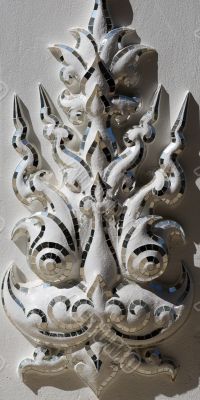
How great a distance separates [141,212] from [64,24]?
0.46m

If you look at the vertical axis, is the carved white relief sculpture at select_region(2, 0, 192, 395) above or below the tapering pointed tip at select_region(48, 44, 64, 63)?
below

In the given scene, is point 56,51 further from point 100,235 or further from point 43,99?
point 100,235

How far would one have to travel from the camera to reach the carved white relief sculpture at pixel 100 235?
1.75m

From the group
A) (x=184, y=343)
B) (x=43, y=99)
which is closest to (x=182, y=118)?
(x=43, y=99)

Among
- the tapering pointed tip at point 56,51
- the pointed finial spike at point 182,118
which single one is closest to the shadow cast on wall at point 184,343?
the pointed finial spike at point 182,118

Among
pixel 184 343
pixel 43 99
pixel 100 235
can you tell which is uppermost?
pixel 43 99

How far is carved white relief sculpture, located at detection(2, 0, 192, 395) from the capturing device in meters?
1.75

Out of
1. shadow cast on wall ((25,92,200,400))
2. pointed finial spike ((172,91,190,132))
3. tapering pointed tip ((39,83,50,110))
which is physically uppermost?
tapering pointed tip ((39,83,50,110))

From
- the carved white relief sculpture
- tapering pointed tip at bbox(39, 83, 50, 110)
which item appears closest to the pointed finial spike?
the carved white relief sculpture

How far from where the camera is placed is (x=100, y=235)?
5.80 ft

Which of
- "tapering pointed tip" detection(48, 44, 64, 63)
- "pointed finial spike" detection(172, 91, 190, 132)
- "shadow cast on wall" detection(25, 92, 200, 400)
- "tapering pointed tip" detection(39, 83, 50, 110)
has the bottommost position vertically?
"shadow cast on wall" detection(25, 92, 200, 400)

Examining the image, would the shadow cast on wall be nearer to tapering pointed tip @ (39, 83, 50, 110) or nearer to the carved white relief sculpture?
the carved white relief sculpture

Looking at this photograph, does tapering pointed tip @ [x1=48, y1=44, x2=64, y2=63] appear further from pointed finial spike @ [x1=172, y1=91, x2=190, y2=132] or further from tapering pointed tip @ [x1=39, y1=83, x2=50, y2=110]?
pointed finial spike @ [x1=172, y1=91, x2=190, y2=132]

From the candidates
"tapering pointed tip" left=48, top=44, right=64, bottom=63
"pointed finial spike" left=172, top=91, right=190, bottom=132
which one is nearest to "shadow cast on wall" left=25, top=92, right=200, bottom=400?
"pointed finial spike" left=172, top=91, right=190, bottom=132
